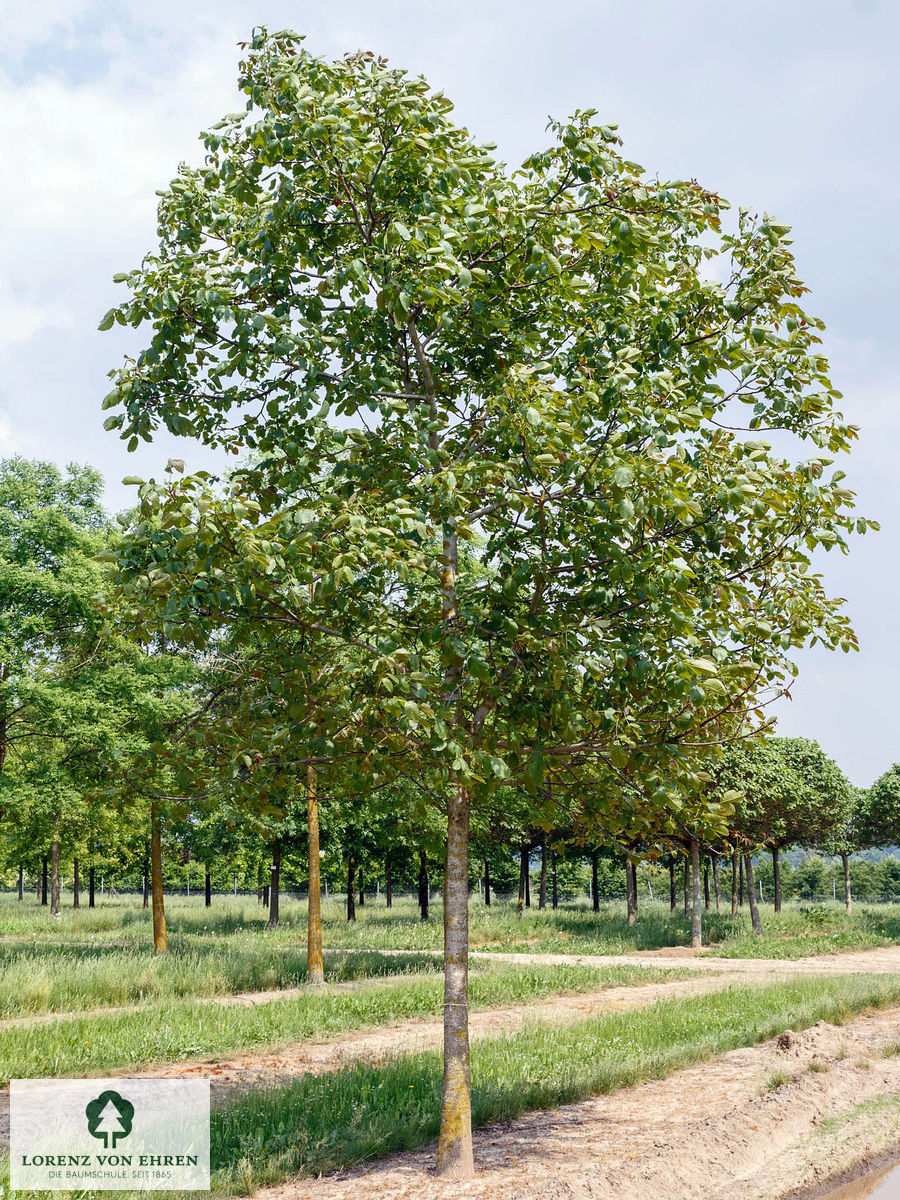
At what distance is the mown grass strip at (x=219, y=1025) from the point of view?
A: 32.7 ft

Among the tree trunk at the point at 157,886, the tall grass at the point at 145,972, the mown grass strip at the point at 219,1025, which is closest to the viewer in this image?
the mown grass strip at the point at 219,1025

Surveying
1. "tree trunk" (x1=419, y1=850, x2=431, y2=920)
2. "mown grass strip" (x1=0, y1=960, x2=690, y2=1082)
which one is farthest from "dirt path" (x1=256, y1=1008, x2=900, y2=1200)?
"tree trunk" (x1=419, y1=850, x2=431, y2=920)

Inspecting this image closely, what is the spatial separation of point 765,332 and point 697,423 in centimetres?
90

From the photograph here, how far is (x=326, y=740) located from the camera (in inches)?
242

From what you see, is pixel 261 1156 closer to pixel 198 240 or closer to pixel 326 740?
pixel 326 740

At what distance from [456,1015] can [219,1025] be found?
22.1ft

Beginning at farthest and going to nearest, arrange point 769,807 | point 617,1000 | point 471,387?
point 769,807, point 617,1000, point 471,387

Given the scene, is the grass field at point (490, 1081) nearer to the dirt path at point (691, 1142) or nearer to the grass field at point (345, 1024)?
the grass field at point (345, 1024)

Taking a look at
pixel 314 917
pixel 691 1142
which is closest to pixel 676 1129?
pixel 691 1142

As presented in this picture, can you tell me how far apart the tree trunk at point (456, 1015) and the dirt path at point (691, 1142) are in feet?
0.68

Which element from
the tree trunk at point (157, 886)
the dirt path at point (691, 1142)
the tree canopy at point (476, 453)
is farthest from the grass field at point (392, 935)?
the tree canopy at point (476, 453)

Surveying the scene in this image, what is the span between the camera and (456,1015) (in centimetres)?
632

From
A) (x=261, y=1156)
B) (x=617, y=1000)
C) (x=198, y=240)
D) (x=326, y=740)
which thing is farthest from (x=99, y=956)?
(x=198, y=240)

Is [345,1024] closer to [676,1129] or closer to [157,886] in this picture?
[676,1129]
